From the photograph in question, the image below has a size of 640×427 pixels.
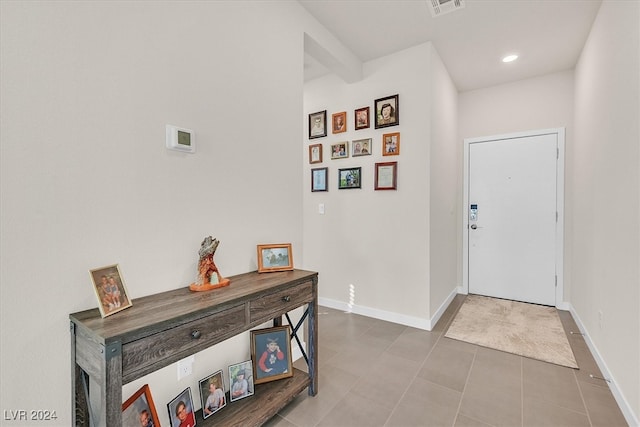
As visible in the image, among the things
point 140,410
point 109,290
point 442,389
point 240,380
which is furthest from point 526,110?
point 140,410

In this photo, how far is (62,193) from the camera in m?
1.13

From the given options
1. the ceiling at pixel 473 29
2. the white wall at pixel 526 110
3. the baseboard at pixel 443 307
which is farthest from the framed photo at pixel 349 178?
the white wall at pixel 526 110

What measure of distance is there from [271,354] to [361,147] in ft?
7.48

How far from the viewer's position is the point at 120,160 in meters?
1.30

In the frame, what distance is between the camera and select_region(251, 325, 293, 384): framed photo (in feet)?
6.08

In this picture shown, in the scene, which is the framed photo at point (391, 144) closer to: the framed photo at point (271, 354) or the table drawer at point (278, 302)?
the table drawer at point (278, 302)

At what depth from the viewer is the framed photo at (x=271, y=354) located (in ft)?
6.08

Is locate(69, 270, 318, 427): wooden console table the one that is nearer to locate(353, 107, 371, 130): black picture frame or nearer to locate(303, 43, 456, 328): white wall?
locate(303, 43, 456, 328): white wall

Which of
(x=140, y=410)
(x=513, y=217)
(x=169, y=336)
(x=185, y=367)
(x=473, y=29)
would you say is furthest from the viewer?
(x=513, y=217)

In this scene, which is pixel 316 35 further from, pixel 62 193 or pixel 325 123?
pixel 62 193

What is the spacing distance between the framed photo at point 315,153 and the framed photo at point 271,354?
2.18 meters

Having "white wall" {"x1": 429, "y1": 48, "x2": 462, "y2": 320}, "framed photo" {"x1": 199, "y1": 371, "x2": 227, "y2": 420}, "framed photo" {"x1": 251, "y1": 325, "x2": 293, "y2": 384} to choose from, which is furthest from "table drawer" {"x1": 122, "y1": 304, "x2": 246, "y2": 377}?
"white wall" {"x1": 429, "y1": 48, "x2": 462, "y2": 320}

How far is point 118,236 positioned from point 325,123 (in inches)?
108

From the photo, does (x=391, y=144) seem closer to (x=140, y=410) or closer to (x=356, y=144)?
(x=356, y=144)
